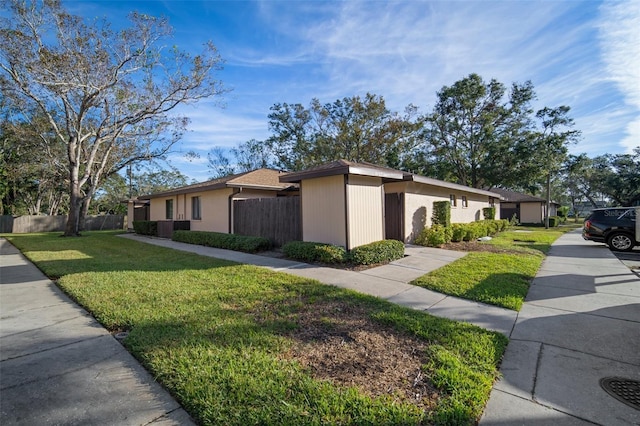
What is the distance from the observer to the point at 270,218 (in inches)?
416

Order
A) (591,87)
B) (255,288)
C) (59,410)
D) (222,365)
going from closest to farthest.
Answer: (59,410)
(222,365)
(255,288)
(591,87)

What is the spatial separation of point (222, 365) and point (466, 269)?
6074 millimetres

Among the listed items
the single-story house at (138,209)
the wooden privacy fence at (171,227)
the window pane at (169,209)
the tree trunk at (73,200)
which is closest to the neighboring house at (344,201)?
the wooden privacy fence at (171,227)

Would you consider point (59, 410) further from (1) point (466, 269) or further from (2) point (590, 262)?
(2) point (590, 262)

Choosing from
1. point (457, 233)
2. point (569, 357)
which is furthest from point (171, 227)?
point (569, 357)

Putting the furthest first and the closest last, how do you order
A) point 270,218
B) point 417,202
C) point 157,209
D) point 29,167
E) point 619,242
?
point 29,167 < point 157,209 < point 417,202 < point 270,218 < point 619,242

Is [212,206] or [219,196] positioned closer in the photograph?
[219,196]

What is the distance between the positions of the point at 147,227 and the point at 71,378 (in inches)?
637

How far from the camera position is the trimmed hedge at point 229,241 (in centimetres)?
982

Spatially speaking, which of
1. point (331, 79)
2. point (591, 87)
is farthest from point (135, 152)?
point (591, 87)

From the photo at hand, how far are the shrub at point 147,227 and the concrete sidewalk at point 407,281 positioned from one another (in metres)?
9.21

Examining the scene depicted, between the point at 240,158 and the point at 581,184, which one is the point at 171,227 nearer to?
the point at 240,158

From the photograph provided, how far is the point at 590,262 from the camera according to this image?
7.93 m

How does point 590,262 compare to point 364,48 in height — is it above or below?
below
